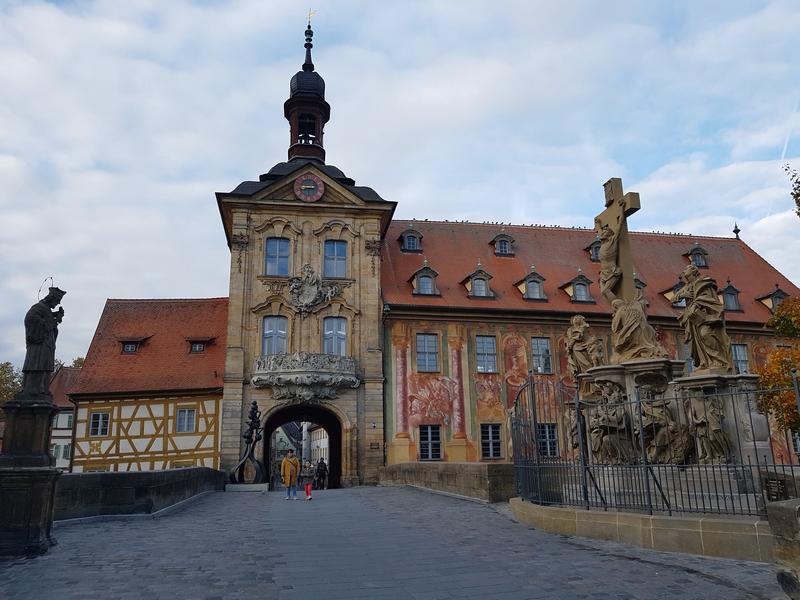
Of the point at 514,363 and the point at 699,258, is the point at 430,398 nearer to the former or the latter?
the point at 514,363

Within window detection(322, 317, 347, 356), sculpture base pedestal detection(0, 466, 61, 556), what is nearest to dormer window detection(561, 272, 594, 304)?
window detection(322, 317, 347, 356)

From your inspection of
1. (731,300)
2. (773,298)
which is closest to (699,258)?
(731,300)

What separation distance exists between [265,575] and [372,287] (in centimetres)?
2317

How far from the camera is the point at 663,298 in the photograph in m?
34.0

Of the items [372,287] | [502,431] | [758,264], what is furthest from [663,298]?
[372,287]

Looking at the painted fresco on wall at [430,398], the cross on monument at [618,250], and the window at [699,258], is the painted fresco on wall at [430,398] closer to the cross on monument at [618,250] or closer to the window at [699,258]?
the cross on monument at [618,250]

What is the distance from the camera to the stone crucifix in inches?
461

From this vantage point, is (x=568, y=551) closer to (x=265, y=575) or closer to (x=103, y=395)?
(x=265, y=575)

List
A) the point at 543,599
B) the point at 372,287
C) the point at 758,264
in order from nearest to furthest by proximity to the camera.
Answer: the point at 543,599, the point at 372,287, the point at 758,264

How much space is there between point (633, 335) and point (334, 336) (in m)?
18.8

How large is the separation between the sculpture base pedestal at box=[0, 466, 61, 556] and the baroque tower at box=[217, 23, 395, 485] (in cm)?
1820

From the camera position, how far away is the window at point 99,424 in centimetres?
2814

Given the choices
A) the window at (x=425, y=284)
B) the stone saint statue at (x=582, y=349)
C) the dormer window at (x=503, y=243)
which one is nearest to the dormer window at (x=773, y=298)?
the dormer window at (x=503, y=243)

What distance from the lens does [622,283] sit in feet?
40.9
